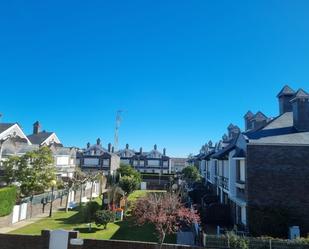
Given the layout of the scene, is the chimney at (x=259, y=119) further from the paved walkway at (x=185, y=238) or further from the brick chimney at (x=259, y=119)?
the paved walkway at (x=185, y=238)

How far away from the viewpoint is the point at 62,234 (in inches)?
577

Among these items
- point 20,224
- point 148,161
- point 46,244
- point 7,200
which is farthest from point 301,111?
Answer: point 148,161

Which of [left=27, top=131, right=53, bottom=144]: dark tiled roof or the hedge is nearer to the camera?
the hedge

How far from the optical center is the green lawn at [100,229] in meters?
20.7

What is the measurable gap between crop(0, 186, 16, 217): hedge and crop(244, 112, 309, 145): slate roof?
60.2 ft

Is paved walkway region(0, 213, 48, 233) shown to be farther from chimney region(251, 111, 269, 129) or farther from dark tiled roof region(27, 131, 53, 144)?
dark tiled roof region(27, 131, 53, 144)

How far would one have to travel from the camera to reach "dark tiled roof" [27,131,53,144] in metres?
59.1

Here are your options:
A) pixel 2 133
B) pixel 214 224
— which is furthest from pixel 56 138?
pixel 214 224

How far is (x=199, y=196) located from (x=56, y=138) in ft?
139

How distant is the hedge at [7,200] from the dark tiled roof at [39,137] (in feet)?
118

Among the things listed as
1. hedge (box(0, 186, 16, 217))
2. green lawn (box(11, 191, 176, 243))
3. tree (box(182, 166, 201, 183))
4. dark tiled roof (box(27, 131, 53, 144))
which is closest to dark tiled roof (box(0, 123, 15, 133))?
dark tiled roof (box(27, 131, 53, 144))

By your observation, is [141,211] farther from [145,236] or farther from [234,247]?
[234,247]

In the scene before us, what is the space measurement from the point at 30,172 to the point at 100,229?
10274mm

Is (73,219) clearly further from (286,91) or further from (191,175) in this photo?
(191,175)
